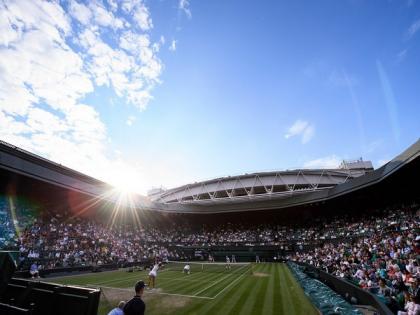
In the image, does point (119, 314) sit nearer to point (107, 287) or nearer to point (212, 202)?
point (107, 287)

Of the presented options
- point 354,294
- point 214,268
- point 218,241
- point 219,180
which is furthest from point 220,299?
point 219,180

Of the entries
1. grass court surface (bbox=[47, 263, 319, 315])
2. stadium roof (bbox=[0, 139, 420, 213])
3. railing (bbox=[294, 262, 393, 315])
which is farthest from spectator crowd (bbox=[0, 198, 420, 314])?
stadium roof (bbox=[0, 139, 420, 213])

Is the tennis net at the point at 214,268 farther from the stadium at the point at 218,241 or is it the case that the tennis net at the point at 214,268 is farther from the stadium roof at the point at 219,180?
the stadium roof at the point at 219,180

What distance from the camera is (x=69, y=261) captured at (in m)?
25.8

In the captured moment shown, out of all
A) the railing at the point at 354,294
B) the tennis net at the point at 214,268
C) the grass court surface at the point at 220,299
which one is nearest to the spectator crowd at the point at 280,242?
the railing at the point at 354,294

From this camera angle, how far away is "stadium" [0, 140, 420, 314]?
1159cm

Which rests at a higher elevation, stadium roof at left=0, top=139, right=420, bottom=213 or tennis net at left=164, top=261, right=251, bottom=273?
stadium roof at left=0, top=139, right=420, bottom=213

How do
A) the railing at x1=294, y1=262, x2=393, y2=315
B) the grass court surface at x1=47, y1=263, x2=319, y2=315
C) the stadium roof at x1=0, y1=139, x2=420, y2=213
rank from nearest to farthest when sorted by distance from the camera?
the railing at x1=294, y1=262, x2=393, y2=315
the grass court surface at x1=47, y1=263, x2=319, y2=315
the stadium roof at x1=0, y1=139, x2=420, y2=213

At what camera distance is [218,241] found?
4519 centimetres

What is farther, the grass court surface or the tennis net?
the tennis net

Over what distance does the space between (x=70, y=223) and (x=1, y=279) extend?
32681 mm

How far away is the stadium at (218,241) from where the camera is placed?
38.0ft

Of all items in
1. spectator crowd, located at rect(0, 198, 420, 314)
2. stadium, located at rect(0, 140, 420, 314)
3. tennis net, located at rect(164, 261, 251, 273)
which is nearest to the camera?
stadium, located at rect(0, 140, 420, 314)

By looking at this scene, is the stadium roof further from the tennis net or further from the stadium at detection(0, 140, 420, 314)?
the tennis net
